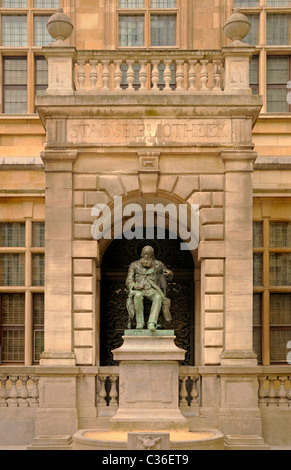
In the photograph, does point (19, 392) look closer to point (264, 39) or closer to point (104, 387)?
point (104, 387)

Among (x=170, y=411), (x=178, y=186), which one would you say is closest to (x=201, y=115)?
(x=178, y=186)

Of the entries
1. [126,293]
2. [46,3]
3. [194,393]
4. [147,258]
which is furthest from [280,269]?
[46,3]

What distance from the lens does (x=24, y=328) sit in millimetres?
19641

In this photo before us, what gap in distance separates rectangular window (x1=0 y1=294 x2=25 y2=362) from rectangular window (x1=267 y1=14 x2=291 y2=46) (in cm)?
811

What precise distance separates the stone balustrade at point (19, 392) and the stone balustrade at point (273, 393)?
4.16m

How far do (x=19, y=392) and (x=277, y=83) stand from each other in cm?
912

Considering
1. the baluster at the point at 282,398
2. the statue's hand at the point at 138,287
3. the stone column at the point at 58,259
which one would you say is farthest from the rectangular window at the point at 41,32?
the baluster at the point at 282,398

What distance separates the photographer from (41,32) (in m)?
21.0

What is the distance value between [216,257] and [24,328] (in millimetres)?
5060

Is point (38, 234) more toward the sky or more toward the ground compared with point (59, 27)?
more toward the ground

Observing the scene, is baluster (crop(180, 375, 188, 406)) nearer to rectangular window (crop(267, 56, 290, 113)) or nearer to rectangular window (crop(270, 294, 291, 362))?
rectangular window (crop(270, 294, 291, 362))

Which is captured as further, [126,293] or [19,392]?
[126,293]

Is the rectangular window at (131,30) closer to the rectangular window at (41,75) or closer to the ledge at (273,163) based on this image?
the rectangular window at (41,75)

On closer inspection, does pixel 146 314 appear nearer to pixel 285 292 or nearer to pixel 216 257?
pixel 216 257
